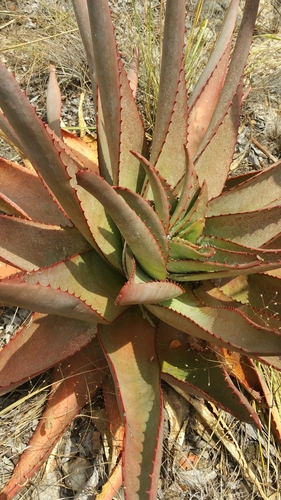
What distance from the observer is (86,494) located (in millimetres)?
1341

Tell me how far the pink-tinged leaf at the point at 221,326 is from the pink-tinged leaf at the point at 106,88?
0.40 meters

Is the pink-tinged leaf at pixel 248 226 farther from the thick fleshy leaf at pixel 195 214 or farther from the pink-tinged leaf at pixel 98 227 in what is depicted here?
the pink-tinged leaf at pixel 98 227

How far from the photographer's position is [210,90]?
1458 millimetres

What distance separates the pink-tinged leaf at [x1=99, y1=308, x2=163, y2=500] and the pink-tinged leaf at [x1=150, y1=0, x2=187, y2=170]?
47cm

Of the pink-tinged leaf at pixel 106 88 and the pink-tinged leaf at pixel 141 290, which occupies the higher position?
the pink-tinged leaf at pixel 106 88

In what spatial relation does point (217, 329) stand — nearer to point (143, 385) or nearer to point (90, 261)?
point (143, 385)

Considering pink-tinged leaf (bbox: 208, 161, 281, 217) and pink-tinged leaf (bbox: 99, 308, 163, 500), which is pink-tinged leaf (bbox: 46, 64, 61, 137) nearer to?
pink-tinged leaf (bbox: 208, 161, 281, 217)

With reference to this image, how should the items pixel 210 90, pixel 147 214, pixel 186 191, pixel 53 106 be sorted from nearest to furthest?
pixel 147 214 → pixel 186 191 → pixel 210 90 → pixel 53 106

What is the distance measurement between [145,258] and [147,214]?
0.39 ft

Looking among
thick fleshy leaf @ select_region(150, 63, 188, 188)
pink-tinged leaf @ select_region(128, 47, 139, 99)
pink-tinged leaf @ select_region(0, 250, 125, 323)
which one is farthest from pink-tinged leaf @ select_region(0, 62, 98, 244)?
pink-tinged leaf @ select_region(128, 47, 139, 99)

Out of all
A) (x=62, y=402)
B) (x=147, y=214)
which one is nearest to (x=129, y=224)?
(x=147, y=214)

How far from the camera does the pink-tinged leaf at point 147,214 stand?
1007 millimetres

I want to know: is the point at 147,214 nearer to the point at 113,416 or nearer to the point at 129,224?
the point at 129,224

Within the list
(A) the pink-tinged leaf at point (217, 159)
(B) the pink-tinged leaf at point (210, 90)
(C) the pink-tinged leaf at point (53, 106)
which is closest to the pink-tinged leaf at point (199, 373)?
(A) the pink-tinged leaf at point (217, 159)
